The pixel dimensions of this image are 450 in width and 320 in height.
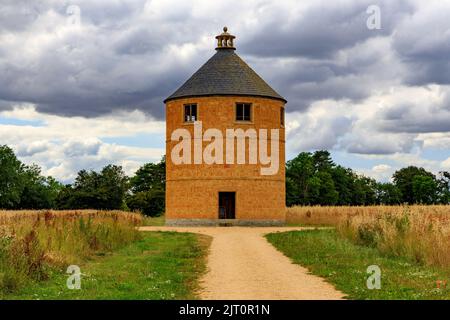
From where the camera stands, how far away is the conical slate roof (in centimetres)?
3816

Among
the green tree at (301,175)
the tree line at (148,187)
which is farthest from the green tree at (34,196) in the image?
the green tree at (301,175)

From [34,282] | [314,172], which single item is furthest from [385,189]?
[34,282]

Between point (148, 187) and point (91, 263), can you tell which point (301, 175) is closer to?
point (148, 187)

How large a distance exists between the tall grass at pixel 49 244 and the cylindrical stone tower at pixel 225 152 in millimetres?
13270

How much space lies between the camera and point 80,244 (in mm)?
17297

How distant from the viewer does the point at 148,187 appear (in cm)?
7344

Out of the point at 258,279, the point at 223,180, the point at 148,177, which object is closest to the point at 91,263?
the point at 258,279

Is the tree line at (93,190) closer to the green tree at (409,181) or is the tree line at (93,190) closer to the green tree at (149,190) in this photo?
the green tree at (149,190)

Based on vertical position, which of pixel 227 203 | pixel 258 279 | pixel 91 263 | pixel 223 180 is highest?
pixel 223 180

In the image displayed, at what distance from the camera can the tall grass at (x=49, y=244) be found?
12406 mm

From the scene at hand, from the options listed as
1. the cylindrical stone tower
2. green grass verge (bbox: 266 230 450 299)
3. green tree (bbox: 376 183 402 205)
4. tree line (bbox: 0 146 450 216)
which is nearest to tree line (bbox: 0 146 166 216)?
tree line (bbox: 0 146 450 216)

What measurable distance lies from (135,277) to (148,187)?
197 feet

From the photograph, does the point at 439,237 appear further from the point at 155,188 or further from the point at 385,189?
the point at 385,189
